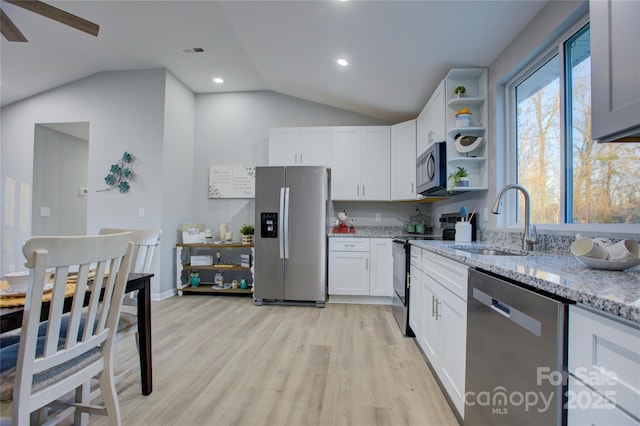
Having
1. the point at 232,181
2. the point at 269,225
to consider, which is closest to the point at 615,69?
the point at 269,225

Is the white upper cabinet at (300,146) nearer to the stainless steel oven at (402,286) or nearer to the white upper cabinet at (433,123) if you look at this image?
the white upper cabinet at (433,123)

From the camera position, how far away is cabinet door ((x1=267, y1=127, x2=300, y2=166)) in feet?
13.1

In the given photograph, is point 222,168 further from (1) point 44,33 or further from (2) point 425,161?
(2) point 425,161

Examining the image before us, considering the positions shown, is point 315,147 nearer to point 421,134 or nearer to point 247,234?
point 421,134

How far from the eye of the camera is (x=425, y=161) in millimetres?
2893

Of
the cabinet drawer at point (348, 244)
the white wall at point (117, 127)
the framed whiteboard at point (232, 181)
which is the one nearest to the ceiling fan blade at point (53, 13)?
the white wall at point (117, 127)

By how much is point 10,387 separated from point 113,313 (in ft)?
1.18

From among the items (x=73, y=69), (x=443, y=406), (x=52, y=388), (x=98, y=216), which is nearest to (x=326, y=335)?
(x=443, y=406)

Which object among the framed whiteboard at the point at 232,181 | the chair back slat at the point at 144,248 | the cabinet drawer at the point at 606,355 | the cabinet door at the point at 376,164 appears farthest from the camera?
the framed whiteboard at the point at 232,181

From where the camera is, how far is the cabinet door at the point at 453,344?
138 cm

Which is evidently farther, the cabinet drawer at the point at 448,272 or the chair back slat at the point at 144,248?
the chair back slat at the point at 144,248

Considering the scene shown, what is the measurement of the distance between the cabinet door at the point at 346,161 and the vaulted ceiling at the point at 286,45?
452mm

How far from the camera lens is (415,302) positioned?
2.39 meters

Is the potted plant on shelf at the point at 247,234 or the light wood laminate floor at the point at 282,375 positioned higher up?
the potted plant on shelf at the point at 247,234
